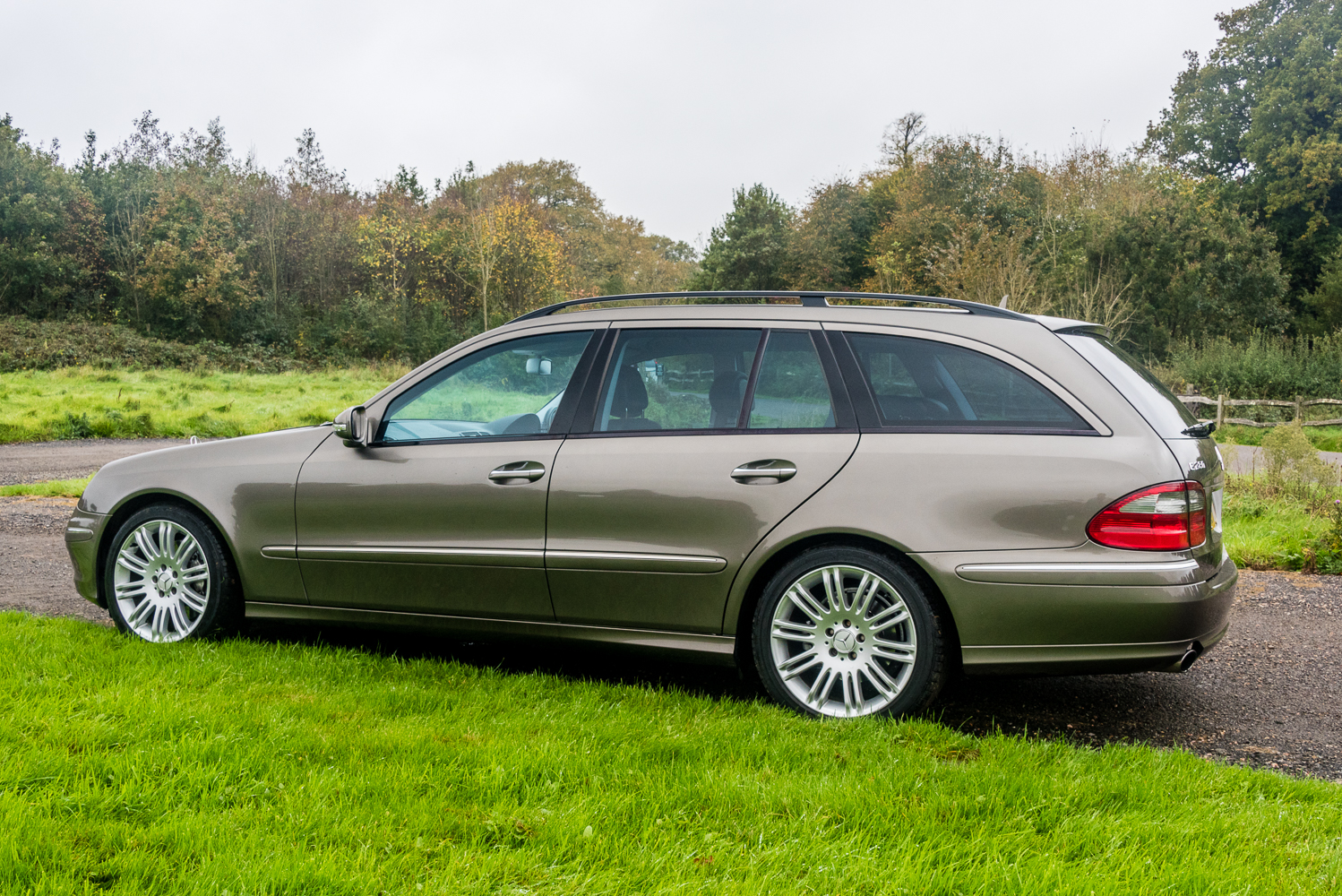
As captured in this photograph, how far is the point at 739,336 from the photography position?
435 cm

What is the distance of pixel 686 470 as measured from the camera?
4.11m

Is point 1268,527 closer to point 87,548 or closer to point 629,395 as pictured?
point 629,395

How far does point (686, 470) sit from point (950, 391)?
1075 millimetres

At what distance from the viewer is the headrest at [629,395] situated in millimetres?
4391

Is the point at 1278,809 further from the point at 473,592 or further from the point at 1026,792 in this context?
the point at 473,592

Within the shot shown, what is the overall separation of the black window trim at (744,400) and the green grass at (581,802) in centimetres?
110

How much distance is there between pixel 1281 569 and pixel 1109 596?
16.6 feet

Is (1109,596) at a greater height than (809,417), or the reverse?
(809,417)

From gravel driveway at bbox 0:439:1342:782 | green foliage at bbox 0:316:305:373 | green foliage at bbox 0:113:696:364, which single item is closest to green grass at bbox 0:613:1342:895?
gravel driveway at bbox 0:439:1342:782

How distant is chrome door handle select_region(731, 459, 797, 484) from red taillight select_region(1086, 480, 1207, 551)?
1096 mm

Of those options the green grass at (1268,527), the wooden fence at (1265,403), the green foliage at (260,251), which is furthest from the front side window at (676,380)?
the green foliage at (260,251)

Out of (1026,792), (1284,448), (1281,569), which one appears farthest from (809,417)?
(1284,448)

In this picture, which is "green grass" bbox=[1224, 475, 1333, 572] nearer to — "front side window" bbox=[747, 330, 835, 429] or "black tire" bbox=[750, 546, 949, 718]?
"black tire" bbox=[750, 546, 949, 718]

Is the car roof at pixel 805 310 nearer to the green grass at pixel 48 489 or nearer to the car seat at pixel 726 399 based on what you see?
the car seat at pixel 726 399
